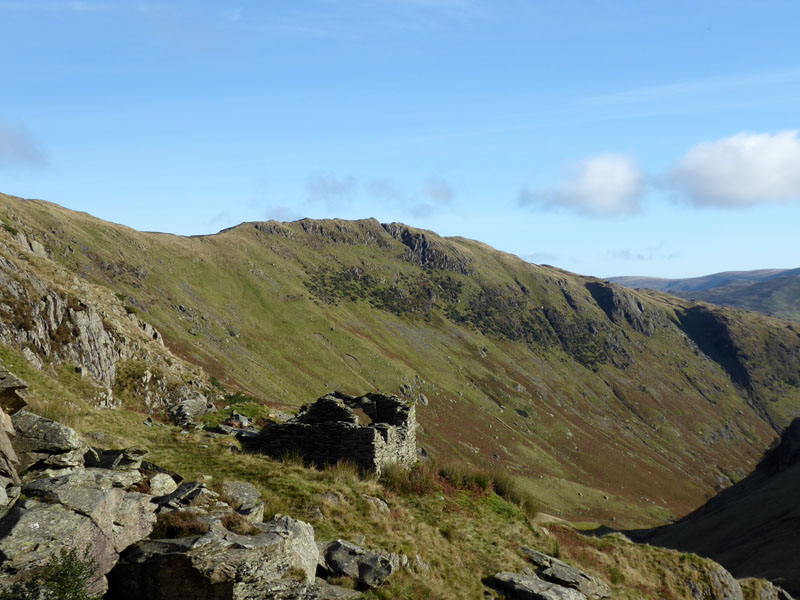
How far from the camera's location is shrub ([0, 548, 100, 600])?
10.4 meters

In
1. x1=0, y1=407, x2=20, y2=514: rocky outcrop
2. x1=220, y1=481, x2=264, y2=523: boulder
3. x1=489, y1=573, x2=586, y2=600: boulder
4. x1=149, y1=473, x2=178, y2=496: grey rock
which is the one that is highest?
x1=0, y1=407, x2=20, y2=514: rocky outcrop

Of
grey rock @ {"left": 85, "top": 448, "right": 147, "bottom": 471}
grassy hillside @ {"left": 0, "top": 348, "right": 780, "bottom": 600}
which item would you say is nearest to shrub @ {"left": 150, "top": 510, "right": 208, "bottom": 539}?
grey rock @ {"left": 85, "top": 448, "right": 147, "bottom": 471}

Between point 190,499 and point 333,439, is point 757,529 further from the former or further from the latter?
point 190,499

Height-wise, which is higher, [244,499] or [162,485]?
[162,485]

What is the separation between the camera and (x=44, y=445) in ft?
48.6

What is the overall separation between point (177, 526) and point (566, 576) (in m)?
15.7

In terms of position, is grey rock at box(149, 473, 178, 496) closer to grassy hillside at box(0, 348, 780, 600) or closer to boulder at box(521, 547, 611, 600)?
grassy hillside at box(0, 348, 780, 600)

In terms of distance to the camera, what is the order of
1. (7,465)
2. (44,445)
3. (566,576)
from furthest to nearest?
1. (566,576)
2. (44,445)
3. (7,465)

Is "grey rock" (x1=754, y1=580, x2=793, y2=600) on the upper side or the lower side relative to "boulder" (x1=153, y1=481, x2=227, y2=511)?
lower

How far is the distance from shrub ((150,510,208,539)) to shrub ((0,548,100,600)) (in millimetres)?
2467

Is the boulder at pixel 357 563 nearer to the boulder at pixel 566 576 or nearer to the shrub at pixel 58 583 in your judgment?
the shrub at pixel 58 583

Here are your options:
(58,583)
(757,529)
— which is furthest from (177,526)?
(757,529)

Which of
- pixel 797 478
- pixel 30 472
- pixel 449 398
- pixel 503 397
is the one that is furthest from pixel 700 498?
pixel 30 472

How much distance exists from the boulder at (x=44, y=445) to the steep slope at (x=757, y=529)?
151ft
